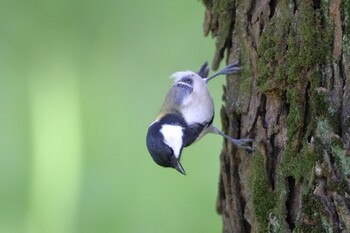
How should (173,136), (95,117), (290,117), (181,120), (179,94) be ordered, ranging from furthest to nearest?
(95,117)
(179,94)
(181,120)
(173,136)
(290,117)

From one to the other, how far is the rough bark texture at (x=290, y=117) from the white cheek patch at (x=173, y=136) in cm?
29

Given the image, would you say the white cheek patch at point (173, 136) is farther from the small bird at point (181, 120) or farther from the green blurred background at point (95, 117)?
the green blurred background at point (95, 117)

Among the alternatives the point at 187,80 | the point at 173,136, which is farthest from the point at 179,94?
the point at 173,136

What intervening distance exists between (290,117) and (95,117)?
2411mm

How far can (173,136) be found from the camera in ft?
9.79

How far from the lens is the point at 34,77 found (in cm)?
478

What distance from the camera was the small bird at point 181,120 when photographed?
2.85 metres

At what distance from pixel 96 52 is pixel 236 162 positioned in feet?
8.17

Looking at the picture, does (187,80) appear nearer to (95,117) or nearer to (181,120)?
(181,120)

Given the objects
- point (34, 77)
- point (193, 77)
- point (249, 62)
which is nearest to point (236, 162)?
point (249, 62)

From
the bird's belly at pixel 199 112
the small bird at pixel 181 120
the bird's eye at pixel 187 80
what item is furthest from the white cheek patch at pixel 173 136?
the bird's eye at pixel 187 80

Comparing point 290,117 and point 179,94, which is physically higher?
point 179,94

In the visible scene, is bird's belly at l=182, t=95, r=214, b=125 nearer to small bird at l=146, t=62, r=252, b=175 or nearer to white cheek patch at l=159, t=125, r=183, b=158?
small bird at l=146, t=62, r=252, b=175

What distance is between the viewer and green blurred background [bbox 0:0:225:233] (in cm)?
413
